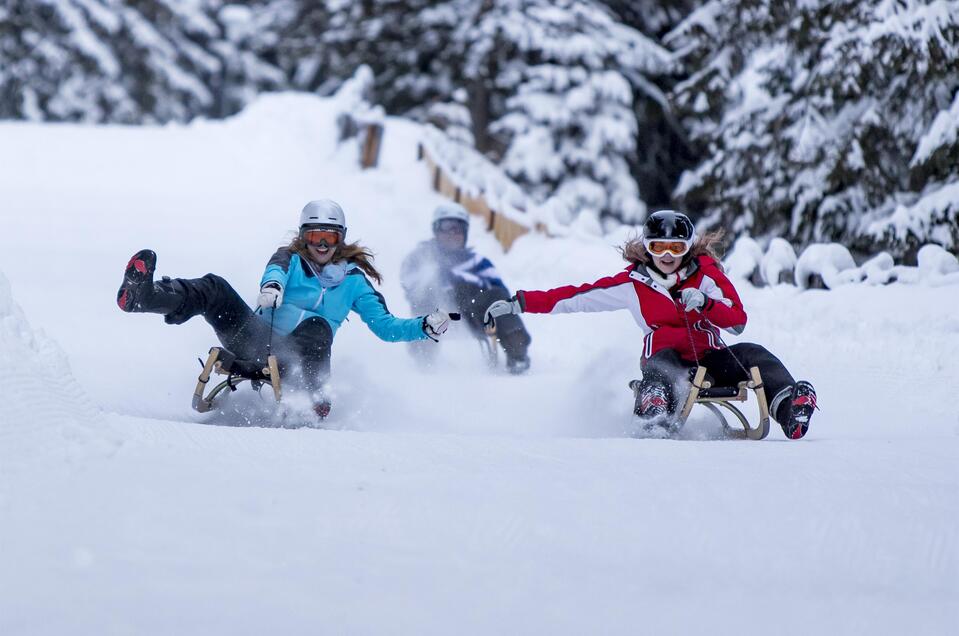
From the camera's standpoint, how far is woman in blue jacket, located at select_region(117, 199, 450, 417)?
19.5ft

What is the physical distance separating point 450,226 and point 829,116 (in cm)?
540

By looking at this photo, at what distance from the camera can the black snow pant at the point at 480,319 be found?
8.52 meters

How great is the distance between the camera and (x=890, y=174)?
1158 centimetres

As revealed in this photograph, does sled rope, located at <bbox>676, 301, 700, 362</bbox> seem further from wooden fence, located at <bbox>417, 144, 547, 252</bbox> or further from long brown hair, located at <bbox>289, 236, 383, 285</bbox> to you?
wooden fence, located at <bbox>417, 144, 547, 252</bbox>

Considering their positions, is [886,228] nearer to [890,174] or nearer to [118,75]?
[890,174]

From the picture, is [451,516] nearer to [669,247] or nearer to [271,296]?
[271,296]

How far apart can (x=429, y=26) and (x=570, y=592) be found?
21.5 metres

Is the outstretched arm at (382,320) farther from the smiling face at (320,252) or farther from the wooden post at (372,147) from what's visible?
the wooden post at (372,147)

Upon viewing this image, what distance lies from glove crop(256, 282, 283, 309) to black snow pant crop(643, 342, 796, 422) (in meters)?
1.96

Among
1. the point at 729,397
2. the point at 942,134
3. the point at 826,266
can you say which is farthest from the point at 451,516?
the point at 942,134

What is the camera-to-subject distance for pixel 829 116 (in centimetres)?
1248

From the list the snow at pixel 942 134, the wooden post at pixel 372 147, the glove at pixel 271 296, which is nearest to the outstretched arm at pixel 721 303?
the glove at pixel 271 296

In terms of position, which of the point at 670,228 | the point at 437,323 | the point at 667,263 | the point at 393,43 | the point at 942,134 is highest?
the point at 393,43

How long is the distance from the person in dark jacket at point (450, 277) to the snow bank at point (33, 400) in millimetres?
4679
